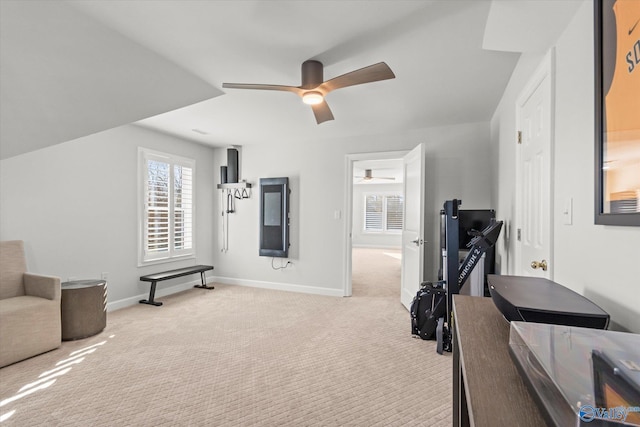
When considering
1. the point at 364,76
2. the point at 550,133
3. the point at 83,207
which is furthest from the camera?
the point at 83,207

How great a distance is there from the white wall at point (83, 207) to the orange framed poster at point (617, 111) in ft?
14.5

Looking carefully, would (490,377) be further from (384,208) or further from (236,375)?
(384,208)

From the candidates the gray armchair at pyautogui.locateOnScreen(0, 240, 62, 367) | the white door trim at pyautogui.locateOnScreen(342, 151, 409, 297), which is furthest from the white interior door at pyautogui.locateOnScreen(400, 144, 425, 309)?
the gray armchair at pyautogui.locateOnScreen(0, 240, 62, 367)

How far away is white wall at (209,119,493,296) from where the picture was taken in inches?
155

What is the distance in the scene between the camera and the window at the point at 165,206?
428cm

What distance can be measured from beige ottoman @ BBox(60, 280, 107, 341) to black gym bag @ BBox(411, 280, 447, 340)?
322 cm

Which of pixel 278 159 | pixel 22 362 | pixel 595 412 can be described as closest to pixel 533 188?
pixel 595 412

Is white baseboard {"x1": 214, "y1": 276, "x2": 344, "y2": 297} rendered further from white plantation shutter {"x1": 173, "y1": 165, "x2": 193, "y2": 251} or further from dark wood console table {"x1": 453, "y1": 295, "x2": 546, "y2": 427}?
dark wood console table {"x1": 453, "y1": 295, "x2": 546, "y2": 427}

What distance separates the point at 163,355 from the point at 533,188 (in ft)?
10.6

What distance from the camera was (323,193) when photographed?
4730 millimetres

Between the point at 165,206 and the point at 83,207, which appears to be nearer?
the point at 83,207

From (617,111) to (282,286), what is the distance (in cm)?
456

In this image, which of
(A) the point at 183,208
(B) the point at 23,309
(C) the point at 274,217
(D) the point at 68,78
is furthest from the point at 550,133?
(A) the point at 183,208

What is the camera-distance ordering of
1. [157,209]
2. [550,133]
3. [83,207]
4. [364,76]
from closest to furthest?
[550,133], [364,76], [83,207], [157,209]
